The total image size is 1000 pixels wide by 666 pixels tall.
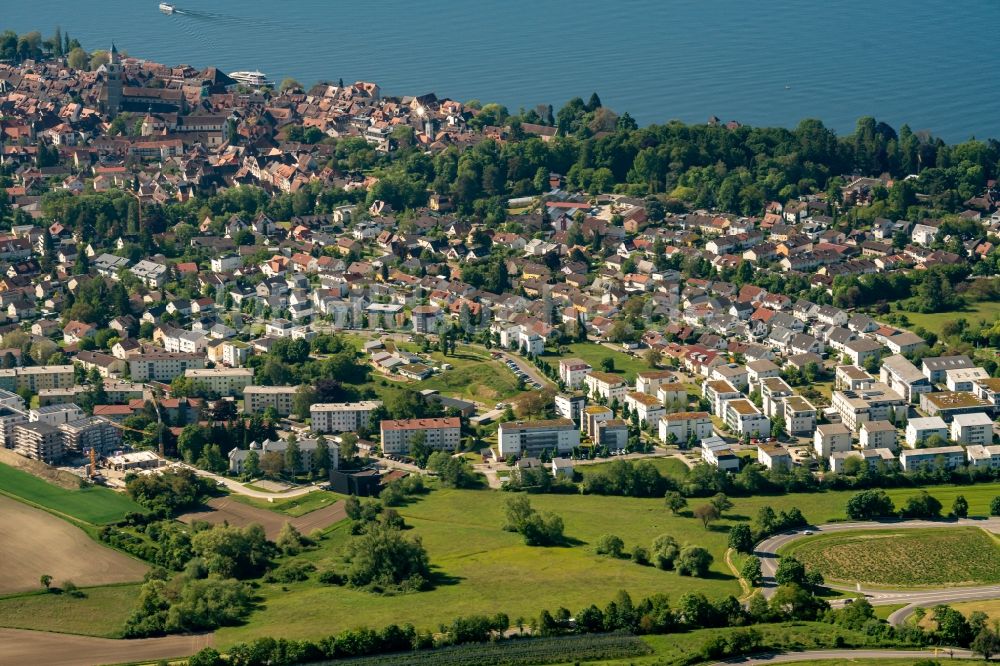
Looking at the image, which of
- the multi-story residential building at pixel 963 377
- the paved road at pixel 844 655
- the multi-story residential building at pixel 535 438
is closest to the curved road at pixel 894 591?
the paved road at pixel 844 655

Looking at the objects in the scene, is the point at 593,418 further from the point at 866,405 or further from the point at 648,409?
the point at 866,405

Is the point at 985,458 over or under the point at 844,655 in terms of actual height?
over

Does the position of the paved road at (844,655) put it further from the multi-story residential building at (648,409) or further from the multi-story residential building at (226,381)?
the multi-story residential building at (226,381)

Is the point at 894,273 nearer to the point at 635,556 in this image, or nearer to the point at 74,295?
the point at 635,556

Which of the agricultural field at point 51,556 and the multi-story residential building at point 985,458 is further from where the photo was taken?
the multi-story residential building at point 985,458

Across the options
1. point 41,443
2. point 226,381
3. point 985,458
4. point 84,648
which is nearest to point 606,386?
point 985,458

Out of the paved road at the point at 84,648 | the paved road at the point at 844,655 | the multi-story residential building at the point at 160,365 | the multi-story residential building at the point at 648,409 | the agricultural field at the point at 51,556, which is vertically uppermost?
the multi-story residential building at the point at 160,365
